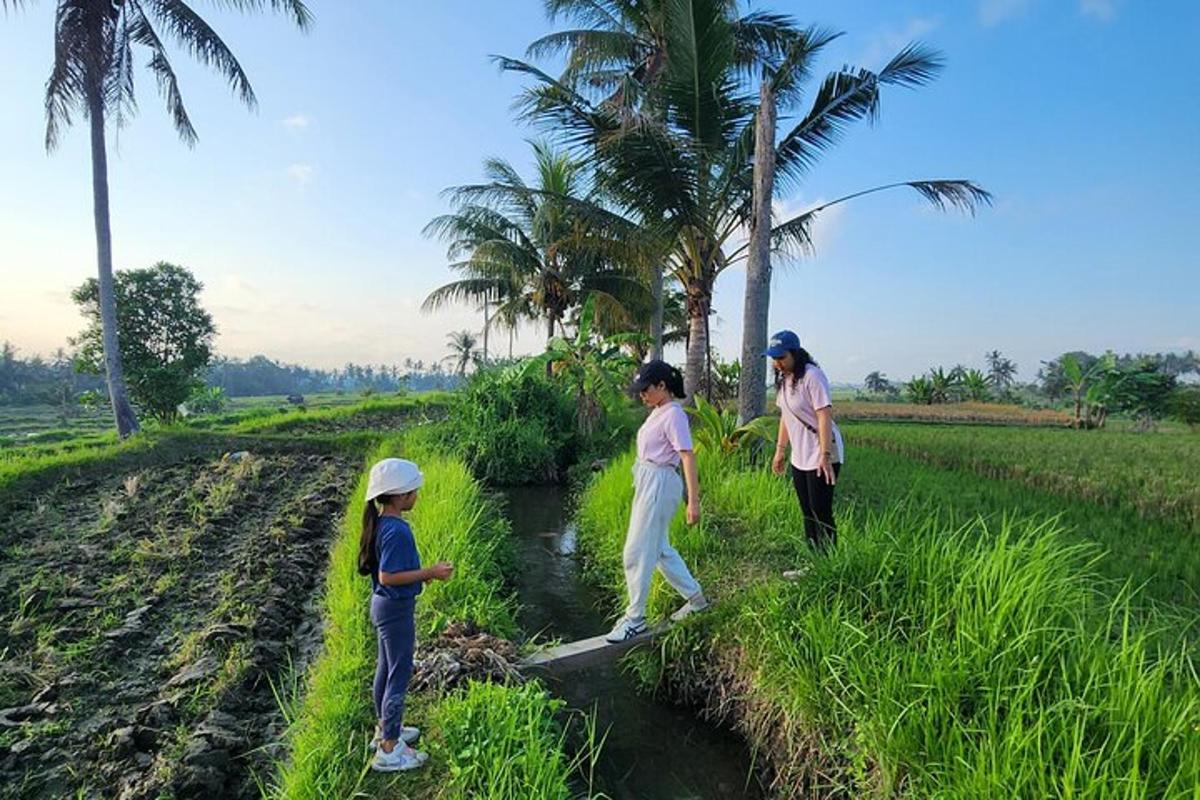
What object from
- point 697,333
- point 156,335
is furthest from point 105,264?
point 697,333

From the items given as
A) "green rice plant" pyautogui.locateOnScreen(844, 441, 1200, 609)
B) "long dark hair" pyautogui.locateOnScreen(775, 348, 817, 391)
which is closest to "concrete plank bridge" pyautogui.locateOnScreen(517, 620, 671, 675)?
"long dark hair" pyautogui.locateOnScreen(775, 348, 817, 391)

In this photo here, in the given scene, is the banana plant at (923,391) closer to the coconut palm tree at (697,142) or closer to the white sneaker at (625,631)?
the coconut palm tree at (697,142)

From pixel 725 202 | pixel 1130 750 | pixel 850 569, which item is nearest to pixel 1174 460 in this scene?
pixel 725 202

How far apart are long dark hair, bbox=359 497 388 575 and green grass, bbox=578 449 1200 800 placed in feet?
6.53

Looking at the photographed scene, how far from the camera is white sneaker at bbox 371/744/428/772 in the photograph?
2.38 metres

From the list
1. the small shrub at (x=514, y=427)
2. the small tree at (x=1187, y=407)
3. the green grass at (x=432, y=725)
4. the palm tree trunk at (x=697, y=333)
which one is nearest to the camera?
the green grass at (x=432, y=725)

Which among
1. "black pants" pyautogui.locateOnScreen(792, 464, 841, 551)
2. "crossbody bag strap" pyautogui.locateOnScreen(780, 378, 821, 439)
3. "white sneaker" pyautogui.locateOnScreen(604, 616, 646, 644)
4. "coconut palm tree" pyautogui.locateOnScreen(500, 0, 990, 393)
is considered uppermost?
"coconut palm tree" pyautogui.locateOnScreen(500, 0, 990, 393)

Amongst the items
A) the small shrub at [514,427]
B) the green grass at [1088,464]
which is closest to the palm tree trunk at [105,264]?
the small shrub at [514,427]

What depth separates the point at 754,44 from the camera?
13.2 meters

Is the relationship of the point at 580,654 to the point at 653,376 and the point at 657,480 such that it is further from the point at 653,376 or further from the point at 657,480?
the point at 653,376

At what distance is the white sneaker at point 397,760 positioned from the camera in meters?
2.38

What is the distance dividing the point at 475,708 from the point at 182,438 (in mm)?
10878

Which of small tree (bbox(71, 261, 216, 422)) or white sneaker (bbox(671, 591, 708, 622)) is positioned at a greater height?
small tree (bbox(71, 261, 216, 422))

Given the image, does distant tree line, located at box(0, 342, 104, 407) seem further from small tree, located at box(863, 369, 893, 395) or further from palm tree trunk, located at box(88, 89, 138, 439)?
small tree, located at box(863, 369, 893, 395)
